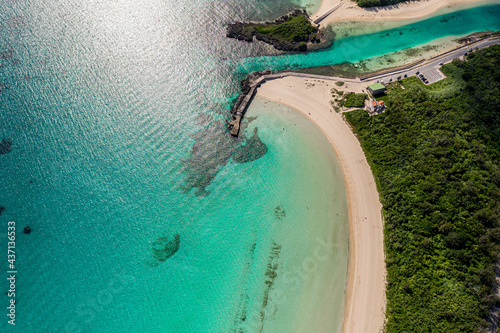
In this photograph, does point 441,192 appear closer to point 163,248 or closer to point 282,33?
point 163,248

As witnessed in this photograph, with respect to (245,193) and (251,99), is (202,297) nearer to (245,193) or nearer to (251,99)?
(245,193)

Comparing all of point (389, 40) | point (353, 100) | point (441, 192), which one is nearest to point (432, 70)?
point (389, 40)

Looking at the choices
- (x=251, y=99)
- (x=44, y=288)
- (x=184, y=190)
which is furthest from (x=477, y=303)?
(x=44, y=288)

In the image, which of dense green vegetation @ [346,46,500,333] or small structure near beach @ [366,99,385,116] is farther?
small structure near beach @ [366,99,385,116]

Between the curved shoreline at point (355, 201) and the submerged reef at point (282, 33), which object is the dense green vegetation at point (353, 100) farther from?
the submerged reef at point (282, 33)

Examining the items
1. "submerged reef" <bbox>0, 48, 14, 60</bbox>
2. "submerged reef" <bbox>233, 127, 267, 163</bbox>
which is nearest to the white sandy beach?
"submerged reef" <bbox>233, 127, 267, 163</bbox>

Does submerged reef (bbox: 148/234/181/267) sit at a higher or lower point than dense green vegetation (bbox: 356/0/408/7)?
lower

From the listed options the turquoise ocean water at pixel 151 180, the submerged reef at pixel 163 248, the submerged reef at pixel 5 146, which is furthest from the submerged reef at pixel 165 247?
the submerged reef at pixel 5 146

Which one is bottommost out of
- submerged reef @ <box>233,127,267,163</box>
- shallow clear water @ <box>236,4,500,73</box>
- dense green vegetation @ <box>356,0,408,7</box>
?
submerged reef @ <box>233,127,267,163</box>

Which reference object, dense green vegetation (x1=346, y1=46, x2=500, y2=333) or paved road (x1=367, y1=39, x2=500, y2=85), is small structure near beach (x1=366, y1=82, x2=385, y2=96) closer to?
dense green vegetation (x1=346, y1=46, x2=500, y2=333)
